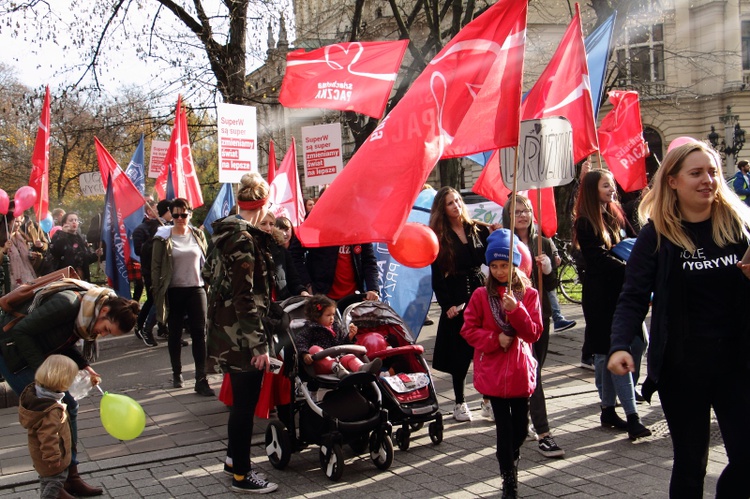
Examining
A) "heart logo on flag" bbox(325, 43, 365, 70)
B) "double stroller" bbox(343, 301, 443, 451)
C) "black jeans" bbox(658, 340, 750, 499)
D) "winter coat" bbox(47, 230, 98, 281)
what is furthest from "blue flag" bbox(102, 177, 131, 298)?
"black jeans" bbox(658, 340, 750, 499)

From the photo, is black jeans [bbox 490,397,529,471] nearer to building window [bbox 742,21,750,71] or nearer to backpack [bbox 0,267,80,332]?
backpack [bbox 0,267,80,332]

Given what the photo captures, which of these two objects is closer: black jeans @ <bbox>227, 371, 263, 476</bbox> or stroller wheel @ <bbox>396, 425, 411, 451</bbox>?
black jeans @ <bbox>227, 371, 263, 476</bbox>

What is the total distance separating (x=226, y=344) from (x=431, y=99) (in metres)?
1.92

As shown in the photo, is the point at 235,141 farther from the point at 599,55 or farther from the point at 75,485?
the point at 75,485

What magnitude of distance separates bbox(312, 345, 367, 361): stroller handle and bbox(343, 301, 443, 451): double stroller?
0.09m

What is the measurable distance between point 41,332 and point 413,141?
230cm

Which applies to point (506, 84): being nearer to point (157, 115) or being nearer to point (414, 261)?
point (414, 261)

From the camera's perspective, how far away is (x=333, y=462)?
17.5 ft

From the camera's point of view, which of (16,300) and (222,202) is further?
(222,202)

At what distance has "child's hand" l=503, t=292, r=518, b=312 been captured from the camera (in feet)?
15.6

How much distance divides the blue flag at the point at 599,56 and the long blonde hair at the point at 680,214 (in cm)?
413

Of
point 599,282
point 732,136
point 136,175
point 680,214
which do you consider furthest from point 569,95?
point 732,136

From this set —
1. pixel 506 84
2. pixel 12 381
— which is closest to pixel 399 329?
pixel 506 84

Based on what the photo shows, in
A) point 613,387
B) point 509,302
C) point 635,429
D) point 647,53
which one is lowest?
point 635,429
